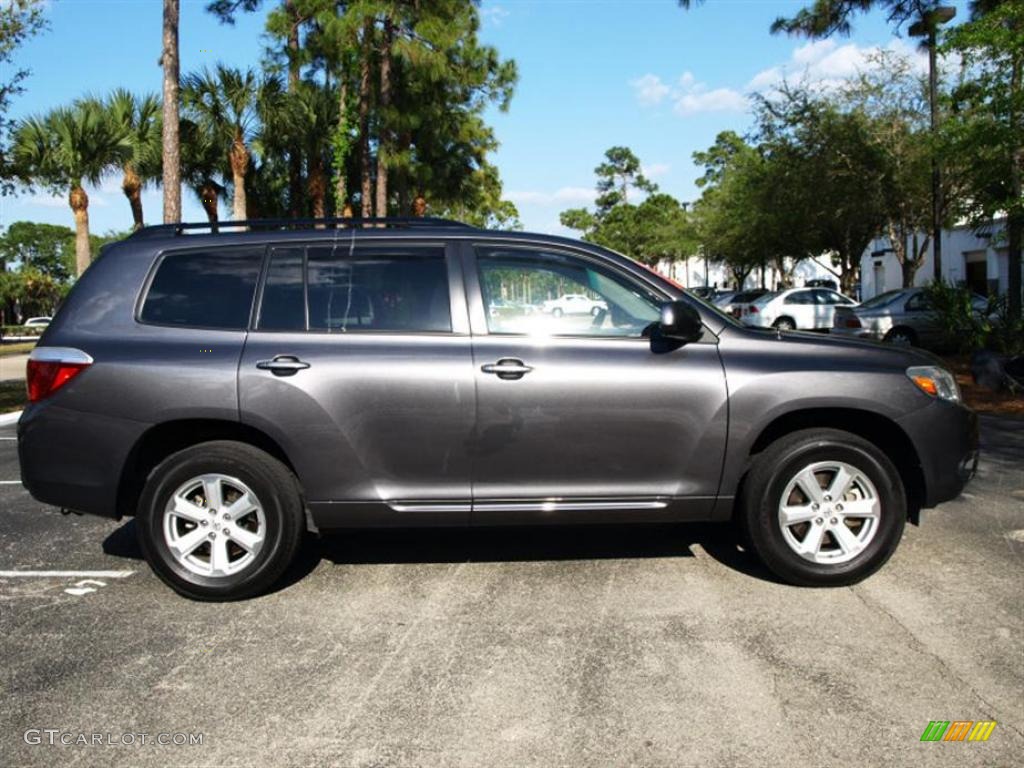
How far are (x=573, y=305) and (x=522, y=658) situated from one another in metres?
1.84

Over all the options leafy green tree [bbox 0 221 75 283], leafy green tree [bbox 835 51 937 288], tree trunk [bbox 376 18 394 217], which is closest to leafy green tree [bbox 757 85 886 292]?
leafy green tree [bbox 835 51 937 288]

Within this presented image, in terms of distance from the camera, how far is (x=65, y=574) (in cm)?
477

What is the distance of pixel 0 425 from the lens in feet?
36.3

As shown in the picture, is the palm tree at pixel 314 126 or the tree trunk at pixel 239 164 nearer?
the tree trunk at pixel 239 164

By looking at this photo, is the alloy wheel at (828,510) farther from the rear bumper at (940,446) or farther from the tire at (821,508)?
the rear bumper at (940,446)

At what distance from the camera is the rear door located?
4.11 meters

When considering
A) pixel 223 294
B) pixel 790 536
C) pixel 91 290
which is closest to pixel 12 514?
Result: pixel 91 290

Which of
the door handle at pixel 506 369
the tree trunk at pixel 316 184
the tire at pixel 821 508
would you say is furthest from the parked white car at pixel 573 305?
the tree trunk at pixel 316 184

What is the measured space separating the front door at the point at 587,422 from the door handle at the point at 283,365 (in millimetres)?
882

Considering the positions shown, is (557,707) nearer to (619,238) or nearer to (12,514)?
(12,514)

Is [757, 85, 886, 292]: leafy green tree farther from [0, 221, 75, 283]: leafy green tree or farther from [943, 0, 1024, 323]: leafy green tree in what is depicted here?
[0, 221, 75, 283]: leafy green tree

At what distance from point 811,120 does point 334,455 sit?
2379cm

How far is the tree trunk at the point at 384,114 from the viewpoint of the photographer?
1947 centimetres

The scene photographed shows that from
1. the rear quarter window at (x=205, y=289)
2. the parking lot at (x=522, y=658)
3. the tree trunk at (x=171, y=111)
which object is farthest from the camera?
the tree trunk at (x=171, y=111)
